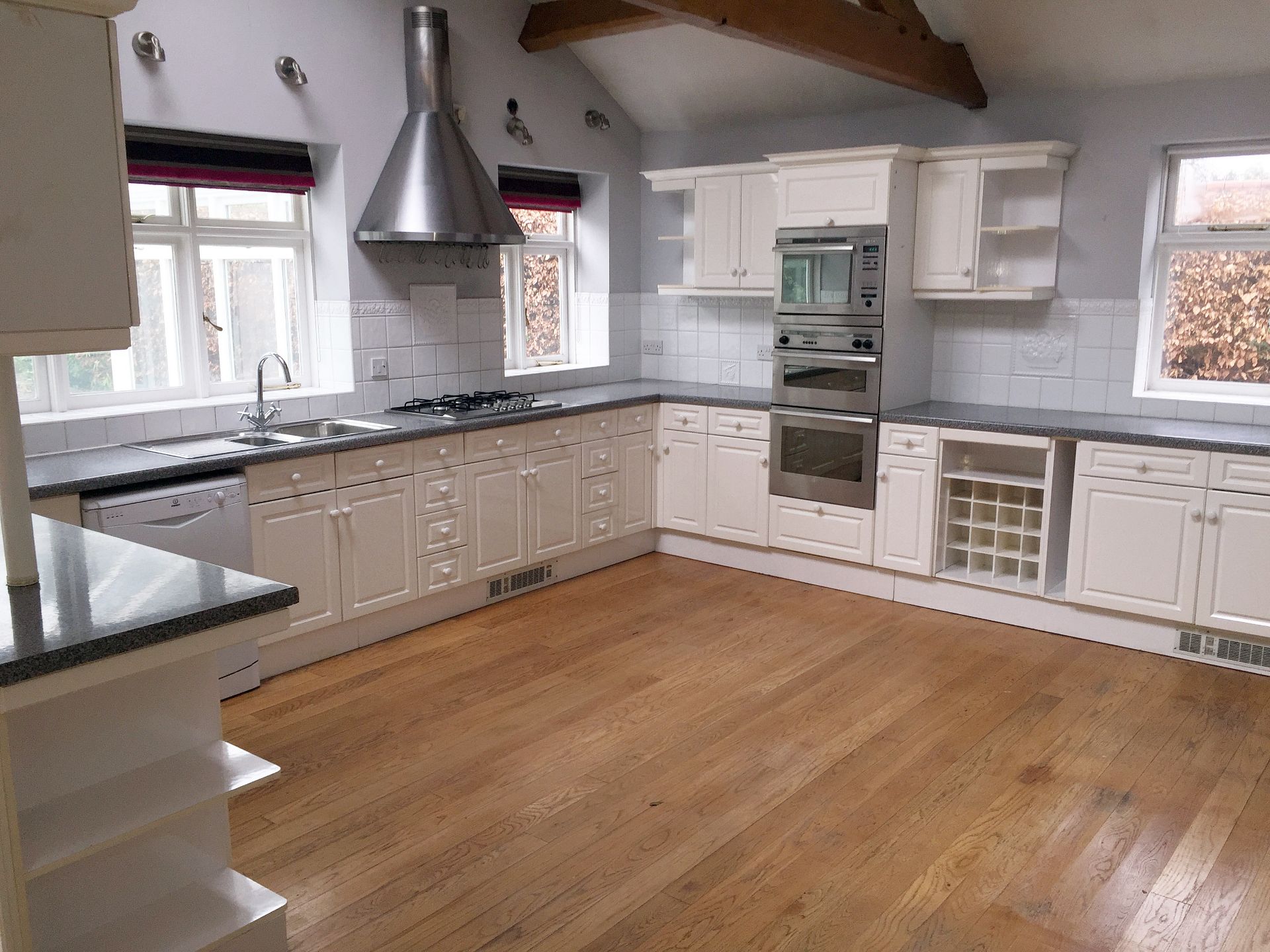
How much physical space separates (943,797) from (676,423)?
9.48ft

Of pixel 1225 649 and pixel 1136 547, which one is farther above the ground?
pixel 1136 547

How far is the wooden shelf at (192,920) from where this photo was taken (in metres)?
1.94

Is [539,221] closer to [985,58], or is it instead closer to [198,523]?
[985,58]

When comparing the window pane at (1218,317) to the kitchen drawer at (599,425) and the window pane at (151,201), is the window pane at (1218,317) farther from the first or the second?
the window pane at (151,201)

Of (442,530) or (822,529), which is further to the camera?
(822,529)

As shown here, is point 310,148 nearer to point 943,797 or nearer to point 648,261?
point 648,261

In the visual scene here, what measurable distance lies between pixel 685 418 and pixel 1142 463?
2.29 metres

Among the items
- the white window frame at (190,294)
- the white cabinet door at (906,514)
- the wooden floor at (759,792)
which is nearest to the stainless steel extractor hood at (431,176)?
the white window frame at (190,294)

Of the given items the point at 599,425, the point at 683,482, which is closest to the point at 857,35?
the point at 599,425

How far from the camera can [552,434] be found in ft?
16.8

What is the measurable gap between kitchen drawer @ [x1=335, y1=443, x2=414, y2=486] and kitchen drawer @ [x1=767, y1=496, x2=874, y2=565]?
192 cm

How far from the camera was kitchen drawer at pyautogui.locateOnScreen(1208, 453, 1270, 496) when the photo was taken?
3975 mm

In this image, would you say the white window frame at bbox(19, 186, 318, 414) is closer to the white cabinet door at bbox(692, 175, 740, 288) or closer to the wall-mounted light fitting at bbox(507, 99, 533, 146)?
the wall-mounted light fitting at bbox(507, 99, 533, 146)

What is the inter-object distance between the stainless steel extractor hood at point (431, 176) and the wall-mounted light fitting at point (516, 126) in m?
0.56
